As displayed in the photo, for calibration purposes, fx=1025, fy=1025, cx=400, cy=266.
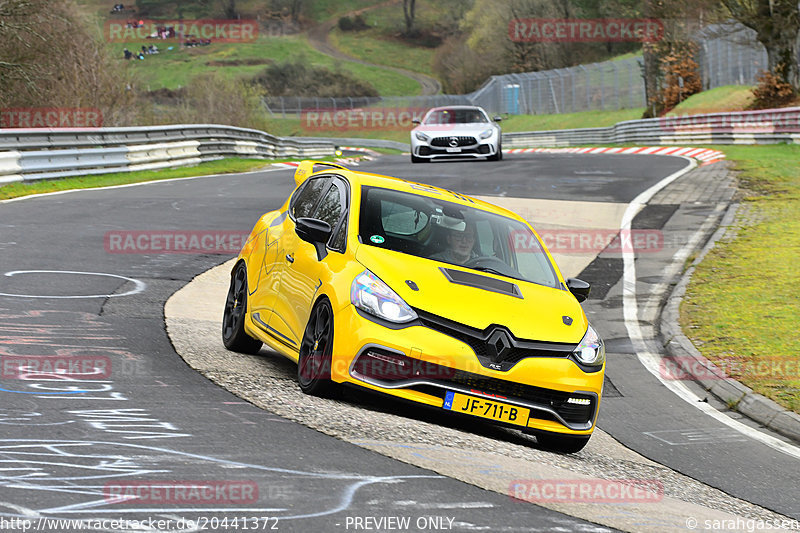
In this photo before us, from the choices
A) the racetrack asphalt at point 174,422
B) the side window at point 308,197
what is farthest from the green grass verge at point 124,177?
the side window at point 308,197

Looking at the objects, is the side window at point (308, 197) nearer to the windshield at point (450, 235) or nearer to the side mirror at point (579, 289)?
the windshield at point (450, 235)

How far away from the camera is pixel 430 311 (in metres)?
6.68

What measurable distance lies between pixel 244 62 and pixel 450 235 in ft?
372

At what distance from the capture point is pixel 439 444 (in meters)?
6.18

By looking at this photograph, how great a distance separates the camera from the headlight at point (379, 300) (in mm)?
6661

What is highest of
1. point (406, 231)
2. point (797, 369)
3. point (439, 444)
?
point (406, 231)

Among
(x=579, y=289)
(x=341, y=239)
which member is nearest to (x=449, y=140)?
(x=579, y=289)

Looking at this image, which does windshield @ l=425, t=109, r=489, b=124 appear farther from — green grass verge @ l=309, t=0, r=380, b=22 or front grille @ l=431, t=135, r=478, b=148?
green grass verge @ l=309, t=0, r=380, b=22

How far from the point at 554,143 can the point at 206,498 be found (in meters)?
51.0

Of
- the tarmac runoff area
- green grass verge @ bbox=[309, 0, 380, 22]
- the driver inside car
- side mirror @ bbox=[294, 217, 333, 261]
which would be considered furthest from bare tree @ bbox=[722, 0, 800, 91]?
green grass verge @ bbox=[309, 0, 380, 22]

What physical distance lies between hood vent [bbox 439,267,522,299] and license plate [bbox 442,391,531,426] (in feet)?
2.76

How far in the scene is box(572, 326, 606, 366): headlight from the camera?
707 cm

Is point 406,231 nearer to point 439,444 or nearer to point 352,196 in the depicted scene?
point 352,196

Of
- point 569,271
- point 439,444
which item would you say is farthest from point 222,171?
point 439,444
